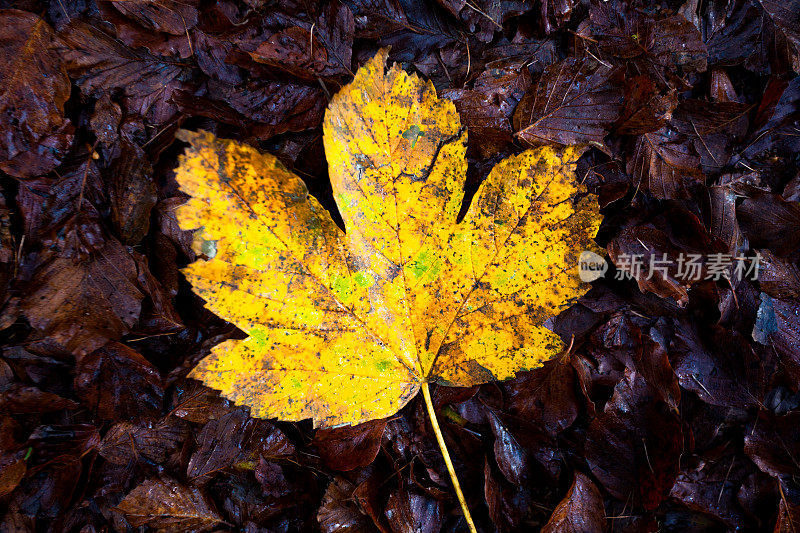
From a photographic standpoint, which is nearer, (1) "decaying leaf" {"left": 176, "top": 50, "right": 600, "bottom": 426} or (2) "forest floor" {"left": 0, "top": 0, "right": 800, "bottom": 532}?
(1) "decaying leaf" {"left": 176, "top": 50, "right": 600, "bottom": 426}

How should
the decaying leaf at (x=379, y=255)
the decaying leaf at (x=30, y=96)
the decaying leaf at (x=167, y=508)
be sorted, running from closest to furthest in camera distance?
the decaying leaf at (x=379, y=255) < the decaying leaf at (x=30, y=96) < the decaying leaf at (x=167, y=508)

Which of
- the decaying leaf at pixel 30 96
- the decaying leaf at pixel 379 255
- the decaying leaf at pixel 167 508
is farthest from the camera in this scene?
the decaying leaf at pixel 167 508

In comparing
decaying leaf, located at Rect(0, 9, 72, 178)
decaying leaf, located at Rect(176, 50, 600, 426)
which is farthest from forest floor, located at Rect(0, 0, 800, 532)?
decaying leaf, located at Rect(176, 50, 600, 426)

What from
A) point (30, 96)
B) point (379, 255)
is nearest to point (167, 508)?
point (379, 255)

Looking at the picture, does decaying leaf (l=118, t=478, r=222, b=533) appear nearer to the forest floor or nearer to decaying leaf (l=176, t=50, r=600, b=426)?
the forest floor

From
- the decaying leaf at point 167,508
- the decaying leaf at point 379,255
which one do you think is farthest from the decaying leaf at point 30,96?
the decaying leaf at point 167,508

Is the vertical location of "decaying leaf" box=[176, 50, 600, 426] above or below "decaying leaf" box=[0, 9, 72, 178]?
below

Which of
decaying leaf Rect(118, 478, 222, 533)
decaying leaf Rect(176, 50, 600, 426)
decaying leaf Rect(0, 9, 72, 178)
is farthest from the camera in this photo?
decaying leaf Rect(118, 478, 222, 533)

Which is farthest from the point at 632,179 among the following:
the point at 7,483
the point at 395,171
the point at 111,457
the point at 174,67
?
the point at 7,483

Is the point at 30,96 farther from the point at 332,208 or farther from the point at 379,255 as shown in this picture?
the point at 379,255

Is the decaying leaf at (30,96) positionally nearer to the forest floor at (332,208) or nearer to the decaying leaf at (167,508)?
the forest floor at (332,208)
